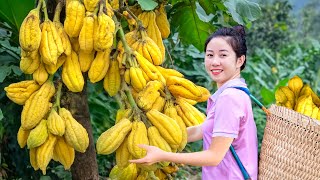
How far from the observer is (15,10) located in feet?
9.52

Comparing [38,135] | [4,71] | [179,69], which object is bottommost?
[179,69]

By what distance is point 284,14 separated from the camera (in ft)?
43.2

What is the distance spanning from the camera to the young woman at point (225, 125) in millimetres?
2145

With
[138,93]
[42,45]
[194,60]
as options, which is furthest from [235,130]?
[194,60]

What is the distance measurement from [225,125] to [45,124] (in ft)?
2.20

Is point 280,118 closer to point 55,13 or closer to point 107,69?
point 107,69

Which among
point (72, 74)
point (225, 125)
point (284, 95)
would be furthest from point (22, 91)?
point (284, 95)

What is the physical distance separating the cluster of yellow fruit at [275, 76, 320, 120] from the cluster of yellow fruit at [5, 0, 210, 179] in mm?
317

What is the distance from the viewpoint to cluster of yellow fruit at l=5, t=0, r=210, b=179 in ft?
7.22

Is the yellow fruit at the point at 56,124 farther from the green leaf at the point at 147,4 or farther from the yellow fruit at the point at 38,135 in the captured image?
the green leaf at the point at 147,4

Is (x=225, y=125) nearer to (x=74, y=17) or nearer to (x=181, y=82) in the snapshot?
(x=181, y=82)

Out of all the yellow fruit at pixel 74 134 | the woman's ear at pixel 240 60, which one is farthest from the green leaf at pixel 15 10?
the woman's ear at pixel 240 60

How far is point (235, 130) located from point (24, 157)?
221 cm

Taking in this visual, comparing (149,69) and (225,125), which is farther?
(149,69)
